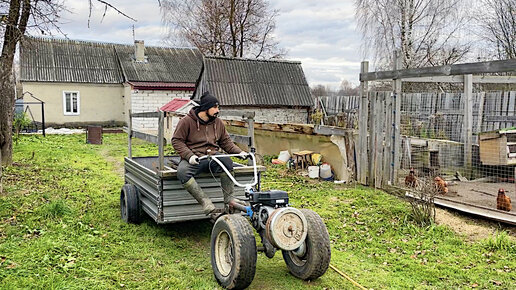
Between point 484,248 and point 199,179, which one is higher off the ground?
point 199,179

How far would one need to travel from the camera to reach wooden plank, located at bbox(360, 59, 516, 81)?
6.41m

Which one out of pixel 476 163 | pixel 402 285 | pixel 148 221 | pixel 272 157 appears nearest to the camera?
pixel 402 285

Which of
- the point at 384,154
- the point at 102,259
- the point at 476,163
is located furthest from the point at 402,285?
the point at 476,163

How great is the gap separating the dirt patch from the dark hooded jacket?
331 cm

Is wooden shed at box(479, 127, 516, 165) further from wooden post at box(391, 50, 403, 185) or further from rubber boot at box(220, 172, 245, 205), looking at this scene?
rubber boot at box(220, 172, 245, 205)

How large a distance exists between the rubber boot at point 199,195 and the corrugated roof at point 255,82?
40.4 feet

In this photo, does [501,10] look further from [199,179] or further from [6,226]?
[6,226]

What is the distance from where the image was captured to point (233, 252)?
4102 millimetres

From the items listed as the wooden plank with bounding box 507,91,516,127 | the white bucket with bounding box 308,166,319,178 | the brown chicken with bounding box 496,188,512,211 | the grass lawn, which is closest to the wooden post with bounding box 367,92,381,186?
the grass lawn

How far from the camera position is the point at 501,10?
18.4 meters

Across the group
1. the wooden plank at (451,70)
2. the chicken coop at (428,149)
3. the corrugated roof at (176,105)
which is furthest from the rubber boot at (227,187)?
the corrugated roof at (176,105)

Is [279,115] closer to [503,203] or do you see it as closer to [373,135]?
[373,135]

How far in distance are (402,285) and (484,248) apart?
1696 millimetres

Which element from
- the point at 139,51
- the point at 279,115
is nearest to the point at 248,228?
the point at 279,115
